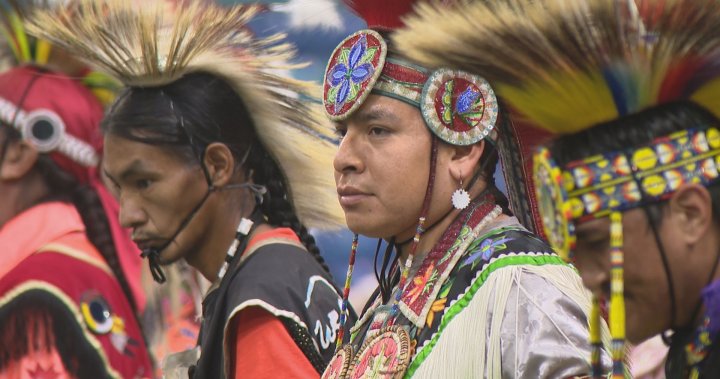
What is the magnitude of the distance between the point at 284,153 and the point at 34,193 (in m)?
1.68

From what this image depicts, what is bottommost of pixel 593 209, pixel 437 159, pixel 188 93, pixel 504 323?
pixel 504 323

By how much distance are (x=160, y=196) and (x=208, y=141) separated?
0.68 feet

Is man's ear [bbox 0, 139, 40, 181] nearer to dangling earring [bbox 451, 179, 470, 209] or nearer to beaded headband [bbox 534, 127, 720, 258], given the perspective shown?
dangling earring [bbox 451, 179, 470, 209]

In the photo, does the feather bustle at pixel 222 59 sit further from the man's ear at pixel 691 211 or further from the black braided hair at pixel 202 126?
the man's ear at pixel 691 211

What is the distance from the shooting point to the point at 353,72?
2.81 metres

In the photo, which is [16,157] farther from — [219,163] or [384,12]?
[384,12]

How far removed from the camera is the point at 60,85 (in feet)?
16.5

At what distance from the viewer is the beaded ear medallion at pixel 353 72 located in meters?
2.77

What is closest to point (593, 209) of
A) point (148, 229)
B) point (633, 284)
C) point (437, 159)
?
point (633, 284)

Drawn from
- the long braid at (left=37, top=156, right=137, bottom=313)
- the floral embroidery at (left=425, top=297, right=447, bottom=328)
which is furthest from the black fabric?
the long braid at (left=37, top=156, right=137, bottom=313)

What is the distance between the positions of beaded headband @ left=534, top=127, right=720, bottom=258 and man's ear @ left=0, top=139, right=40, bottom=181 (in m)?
3.41

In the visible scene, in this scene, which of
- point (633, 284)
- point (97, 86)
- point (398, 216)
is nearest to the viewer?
point (633, 284)

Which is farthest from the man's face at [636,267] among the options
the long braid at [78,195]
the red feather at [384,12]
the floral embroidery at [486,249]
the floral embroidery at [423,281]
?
the long braid at [78,195]

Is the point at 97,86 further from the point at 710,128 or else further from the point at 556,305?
the point at 710,128
